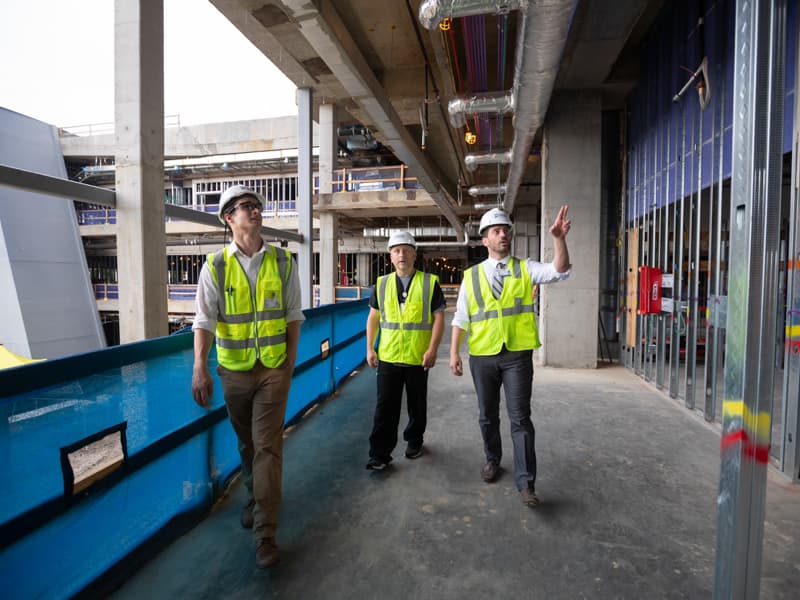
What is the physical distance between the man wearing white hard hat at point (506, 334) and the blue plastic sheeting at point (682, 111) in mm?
2654

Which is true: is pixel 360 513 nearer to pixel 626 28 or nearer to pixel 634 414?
pixel 634 414

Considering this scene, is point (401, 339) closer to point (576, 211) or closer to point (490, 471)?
point (490, 471)

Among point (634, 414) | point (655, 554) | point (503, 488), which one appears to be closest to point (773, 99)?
point (655, 554)

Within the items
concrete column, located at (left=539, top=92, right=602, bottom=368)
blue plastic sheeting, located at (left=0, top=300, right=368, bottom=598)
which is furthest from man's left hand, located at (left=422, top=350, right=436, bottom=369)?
concrete column, located at (left=539, top=92, right=602, bottom=368)

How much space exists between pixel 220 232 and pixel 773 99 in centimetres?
2552

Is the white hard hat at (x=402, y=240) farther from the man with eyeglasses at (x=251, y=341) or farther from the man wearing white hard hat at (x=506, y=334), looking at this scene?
the man with eyeglasses at (x=251, y=341)

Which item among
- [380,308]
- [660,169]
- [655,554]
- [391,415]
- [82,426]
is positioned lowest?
[655,554]

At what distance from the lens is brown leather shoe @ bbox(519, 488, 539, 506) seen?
292cm

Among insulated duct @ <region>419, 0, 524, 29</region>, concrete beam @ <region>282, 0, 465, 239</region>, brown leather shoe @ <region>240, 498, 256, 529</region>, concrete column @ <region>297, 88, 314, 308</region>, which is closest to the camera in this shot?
brown leather shoe @ <region>240, 498, 256, 529</region>

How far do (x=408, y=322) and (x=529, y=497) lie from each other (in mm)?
1600

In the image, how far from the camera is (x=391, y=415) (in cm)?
359

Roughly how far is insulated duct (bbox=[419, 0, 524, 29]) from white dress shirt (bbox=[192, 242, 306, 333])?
9.38 feet

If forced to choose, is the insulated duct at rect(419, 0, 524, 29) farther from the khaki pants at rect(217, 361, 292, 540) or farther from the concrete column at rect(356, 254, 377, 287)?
the concrete column at rect(356, 254, 377, 287)

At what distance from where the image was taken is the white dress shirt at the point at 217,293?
242 centimetres
